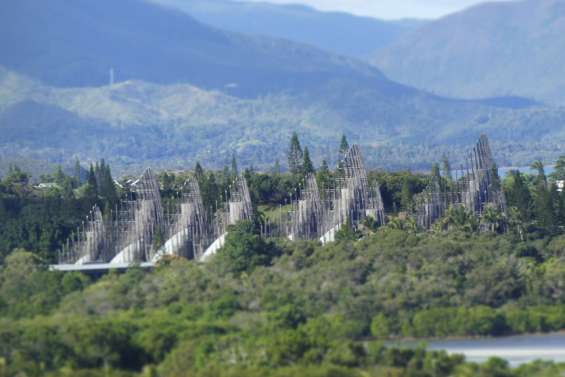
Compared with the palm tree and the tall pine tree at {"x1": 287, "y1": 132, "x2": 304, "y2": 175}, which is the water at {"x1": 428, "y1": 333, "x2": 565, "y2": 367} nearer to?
the palm tree

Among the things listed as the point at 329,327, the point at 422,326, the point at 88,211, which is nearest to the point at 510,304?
the point at 422,326

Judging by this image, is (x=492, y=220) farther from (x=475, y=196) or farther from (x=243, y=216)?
(x=243, y=216)

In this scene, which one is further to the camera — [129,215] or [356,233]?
[129,215]

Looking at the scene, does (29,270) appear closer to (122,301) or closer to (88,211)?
(122,301)

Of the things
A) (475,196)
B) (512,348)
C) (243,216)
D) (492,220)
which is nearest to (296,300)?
(512,348)

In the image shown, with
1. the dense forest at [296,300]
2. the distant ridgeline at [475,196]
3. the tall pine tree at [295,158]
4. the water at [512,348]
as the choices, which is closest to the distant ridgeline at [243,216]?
the distant ridgeline at [475,196]

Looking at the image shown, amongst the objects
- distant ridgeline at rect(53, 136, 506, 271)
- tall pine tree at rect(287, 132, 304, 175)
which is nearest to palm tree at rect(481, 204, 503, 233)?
distant ridgeline at rect(53, 136, 506, 271)

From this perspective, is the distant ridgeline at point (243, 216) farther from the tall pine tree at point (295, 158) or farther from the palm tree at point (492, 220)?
the tall pine tree at point (295, 158)
